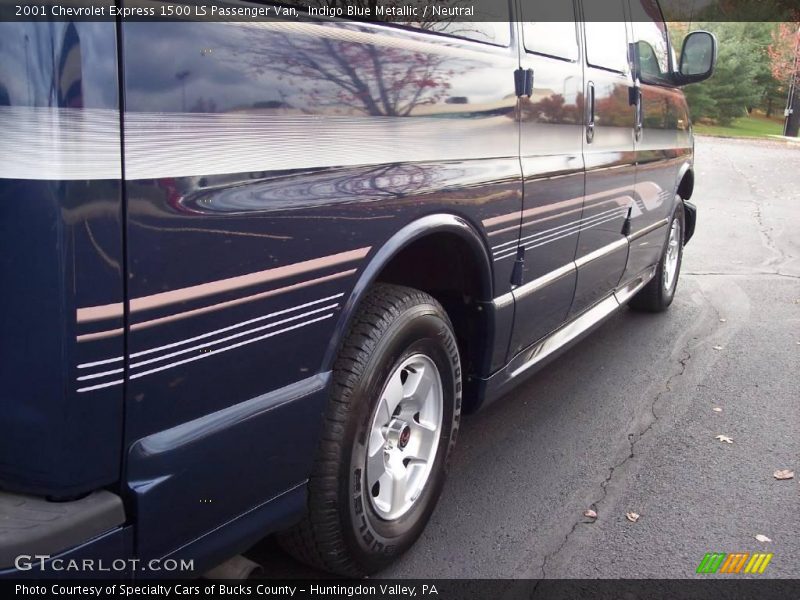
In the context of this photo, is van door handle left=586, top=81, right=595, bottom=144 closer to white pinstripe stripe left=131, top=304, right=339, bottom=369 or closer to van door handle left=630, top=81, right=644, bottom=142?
van door handle left=630, top=81, right=644, bottom=142

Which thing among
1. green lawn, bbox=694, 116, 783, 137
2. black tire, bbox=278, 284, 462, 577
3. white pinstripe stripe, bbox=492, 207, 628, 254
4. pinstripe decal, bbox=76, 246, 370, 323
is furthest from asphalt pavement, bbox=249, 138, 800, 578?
green lawn, bbox=694, 116, 783, 137

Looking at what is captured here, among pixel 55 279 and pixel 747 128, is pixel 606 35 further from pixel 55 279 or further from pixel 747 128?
pixel 747 128

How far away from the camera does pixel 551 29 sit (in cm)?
332

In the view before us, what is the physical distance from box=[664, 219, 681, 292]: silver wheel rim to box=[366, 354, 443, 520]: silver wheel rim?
3.68 metres

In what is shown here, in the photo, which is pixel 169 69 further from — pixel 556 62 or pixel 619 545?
pixel 619 545

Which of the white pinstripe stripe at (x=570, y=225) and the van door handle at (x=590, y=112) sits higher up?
the van door handle at (x=590, y=112)

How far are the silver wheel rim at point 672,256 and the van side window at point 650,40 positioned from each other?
1290 mm

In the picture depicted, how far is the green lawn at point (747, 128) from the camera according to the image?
3728 cm

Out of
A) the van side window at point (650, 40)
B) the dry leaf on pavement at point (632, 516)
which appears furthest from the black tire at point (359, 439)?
the van side window at point (650, 40)

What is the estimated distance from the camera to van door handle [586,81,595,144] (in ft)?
12.0

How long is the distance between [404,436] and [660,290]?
3.74 m

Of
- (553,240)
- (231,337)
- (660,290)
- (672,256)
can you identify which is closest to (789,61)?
(672,256)

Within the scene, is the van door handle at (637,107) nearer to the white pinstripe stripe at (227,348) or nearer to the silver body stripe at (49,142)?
the white pinstripe stripe at (227,348)

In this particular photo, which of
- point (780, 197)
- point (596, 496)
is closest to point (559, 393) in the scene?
point (596, 496)
